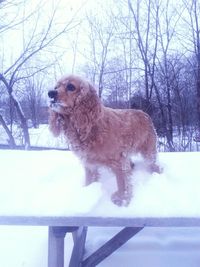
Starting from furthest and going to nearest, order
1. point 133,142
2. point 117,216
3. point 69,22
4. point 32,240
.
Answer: point 69,22
point 32,240
point 133,142
point 117,216

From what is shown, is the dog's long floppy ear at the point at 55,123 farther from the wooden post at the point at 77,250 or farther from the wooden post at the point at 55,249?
the wooden post at the point at 77,250

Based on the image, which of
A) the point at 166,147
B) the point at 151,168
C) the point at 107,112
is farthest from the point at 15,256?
the point at 166,147

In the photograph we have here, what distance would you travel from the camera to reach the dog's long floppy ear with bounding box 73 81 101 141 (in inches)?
60.5

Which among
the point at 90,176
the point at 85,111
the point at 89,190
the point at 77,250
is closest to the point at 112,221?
the point at 89,190

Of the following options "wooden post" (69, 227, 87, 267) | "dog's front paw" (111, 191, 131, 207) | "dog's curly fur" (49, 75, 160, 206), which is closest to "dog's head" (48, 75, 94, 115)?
"dog's curly fur" (49, 75, 160, 206)

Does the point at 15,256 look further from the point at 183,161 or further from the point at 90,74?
the point at 90,74

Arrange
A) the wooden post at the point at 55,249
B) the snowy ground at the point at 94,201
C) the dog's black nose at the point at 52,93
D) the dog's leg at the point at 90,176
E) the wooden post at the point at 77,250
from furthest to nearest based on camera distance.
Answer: the wooden post at the point at 77,250 → the dog's leg at the point at 90,176 → the wooden post at the point at 55,249 → the snowy ground at the point at 94,201 → the dog's black nose at the point at 52,93

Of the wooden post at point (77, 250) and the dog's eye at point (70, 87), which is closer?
the dog's eye at point (70, 87)

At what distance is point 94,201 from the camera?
5.24ft

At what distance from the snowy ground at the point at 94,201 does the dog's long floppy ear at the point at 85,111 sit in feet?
1.33

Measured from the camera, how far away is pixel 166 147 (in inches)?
224

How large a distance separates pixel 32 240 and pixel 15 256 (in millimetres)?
294

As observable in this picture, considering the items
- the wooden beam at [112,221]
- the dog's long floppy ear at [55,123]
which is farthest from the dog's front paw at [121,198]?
the dog's long floppy ear at [55,123]

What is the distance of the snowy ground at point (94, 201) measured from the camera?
1.55 metres
